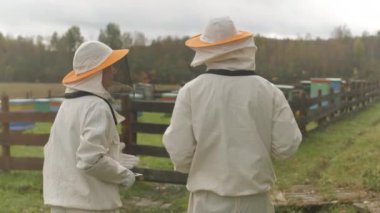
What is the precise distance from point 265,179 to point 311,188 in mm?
3538

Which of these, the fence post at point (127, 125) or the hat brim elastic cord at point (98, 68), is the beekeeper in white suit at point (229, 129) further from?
the fence post at point (127, 125)

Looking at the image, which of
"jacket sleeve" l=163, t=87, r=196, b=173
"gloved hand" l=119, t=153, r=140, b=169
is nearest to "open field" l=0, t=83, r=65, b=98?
"gloved hand" l=119, t=153, r=140, b=169

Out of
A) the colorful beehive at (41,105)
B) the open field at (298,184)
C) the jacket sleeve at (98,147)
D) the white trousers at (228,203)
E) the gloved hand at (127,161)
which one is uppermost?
the jacket sleeve at (98,147)

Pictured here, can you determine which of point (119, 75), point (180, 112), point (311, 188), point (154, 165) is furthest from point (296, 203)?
point (154, 165)

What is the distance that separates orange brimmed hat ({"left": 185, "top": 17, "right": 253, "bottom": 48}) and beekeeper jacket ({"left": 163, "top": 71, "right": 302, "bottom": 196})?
7.5 inches

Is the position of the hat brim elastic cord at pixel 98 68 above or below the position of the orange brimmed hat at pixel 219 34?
below

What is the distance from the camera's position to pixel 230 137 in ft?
9.53

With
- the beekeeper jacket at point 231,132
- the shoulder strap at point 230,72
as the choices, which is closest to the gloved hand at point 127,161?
the beekeeper jacket at point 231,132

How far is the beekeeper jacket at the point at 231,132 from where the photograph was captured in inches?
114

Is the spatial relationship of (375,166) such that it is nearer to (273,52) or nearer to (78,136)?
(78,136)

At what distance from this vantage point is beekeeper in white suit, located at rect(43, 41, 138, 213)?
9.59ft

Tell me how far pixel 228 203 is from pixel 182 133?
0.46m

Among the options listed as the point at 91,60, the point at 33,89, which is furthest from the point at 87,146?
the point at 33,89

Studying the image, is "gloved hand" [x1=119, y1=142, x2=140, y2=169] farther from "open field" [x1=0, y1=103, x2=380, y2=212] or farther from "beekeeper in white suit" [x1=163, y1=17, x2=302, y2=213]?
"open field" [x1=0, y1=103, x2=380, y2=212]
